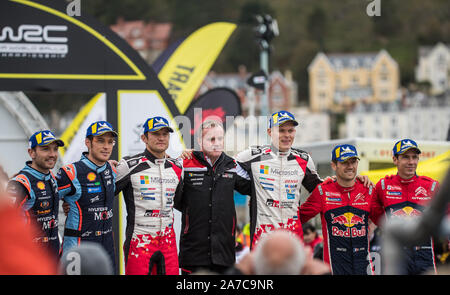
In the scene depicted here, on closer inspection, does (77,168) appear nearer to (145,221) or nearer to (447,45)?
(145,221)

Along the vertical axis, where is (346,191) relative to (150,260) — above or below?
above

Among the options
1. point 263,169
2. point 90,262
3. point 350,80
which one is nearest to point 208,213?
point 263,169

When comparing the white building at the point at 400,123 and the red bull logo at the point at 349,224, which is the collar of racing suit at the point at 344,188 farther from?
the white building at the point at 400,123

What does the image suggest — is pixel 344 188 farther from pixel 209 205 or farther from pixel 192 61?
pixel 192 61

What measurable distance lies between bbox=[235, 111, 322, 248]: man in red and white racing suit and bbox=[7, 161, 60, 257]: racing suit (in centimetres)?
178

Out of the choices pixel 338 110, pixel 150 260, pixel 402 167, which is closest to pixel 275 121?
pixel 402 167

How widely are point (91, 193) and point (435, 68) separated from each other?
12484 cm

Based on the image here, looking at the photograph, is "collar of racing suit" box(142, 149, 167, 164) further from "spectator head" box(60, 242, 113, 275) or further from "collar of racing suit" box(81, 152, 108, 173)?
"spectator head" box(60, 242, 113, 275)

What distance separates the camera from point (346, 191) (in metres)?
6.11

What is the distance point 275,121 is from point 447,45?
13179 cm

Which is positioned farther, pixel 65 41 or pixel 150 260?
pixel 65 41

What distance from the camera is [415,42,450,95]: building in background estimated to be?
123 metres

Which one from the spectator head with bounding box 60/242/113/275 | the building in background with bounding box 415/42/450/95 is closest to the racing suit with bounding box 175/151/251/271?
the spectator head with bounding box 60/242/113/275

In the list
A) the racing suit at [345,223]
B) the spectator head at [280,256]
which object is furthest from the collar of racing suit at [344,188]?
the spectator head at [280,256]
